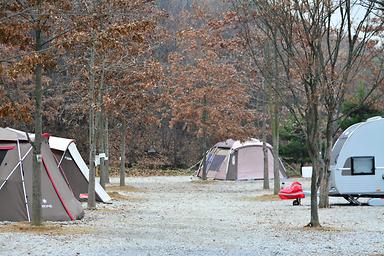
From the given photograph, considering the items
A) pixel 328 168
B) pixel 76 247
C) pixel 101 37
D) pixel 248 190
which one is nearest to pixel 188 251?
pixel 76 247

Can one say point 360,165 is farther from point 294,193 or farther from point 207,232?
point 207,232

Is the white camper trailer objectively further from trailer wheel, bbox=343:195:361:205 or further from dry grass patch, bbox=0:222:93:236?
dry grass patch, bbox=0:222:93:236

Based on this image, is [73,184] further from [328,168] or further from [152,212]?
[328,168]

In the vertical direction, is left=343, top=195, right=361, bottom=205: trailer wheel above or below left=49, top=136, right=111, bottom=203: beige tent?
below

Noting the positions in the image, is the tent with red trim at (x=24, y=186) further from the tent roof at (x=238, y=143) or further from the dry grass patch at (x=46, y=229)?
the tent roof at (x=238, y=143)

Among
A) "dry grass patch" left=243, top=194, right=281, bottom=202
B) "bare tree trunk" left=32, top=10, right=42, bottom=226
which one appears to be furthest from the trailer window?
"bare tree trunk" left=32, top=10, right=42, bottom=226

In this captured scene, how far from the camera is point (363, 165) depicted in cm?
2102

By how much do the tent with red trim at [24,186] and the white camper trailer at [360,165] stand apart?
8.32m

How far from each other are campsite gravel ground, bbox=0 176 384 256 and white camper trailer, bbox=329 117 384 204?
57cm

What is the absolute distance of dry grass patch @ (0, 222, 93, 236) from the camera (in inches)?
504

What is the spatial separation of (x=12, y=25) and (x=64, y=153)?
7371 millimetres

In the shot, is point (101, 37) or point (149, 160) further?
point (149, 160)

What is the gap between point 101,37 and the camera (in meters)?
12.5

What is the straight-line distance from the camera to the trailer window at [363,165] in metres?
20.9
